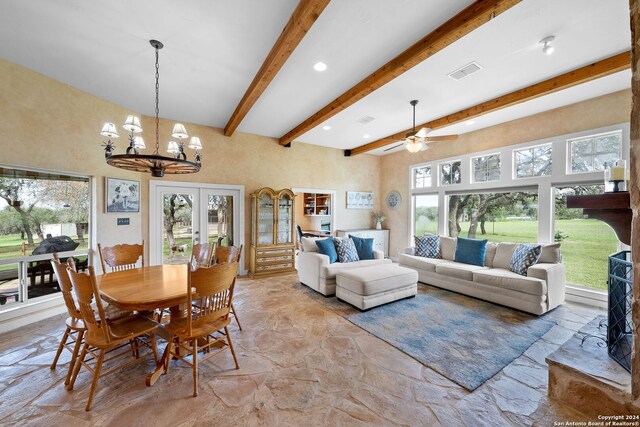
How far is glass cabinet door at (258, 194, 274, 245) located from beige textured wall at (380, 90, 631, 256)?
11.6ft

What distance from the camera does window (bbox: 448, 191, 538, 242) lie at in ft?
15.3

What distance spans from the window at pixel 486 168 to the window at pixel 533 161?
0.32 metres

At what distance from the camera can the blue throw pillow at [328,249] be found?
452cm

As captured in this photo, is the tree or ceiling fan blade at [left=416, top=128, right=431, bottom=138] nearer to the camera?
the tree

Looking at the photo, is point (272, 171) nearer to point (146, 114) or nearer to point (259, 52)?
point (146, 114)

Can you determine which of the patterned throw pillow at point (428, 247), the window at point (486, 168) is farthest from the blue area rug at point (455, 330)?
the window at point (486, 168)

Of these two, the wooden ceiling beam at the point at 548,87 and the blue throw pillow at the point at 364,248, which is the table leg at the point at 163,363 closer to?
the blue throw pillow at the point at 364,248

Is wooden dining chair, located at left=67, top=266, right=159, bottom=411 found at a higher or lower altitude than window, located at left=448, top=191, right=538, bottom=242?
lower

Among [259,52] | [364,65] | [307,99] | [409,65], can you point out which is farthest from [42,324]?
[409,65]

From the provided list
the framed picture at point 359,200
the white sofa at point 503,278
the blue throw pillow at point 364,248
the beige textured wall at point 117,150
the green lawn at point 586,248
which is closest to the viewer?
the beige textured wall at point 117,150

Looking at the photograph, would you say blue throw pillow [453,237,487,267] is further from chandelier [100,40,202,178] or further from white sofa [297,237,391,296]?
chandelier [100,40,202,178]

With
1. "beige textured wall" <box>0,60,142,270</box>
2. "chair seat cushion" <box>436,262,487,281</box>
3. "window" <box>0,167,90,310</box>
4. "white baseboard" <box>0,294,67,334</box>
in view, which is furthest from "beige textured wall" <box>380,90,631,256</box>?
"white baseboard" <box>0,294,67,334</box>

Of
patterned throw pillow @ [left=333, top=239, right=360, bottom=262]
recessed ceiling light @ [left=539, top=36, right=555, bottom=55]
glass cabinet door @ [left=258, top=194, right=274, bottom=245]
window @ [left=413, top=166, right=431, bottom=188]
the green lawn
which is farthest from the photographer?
window @ [left=413, top=166, right=431, bottom=188]

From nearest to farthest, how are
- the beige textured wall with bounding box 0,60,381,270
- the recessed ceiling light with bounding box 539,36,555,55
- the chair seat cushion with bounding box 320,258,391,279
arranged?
1. the recessed ceiling light with bounding box 539,36,555,55
2. the beige textured wall with bounding box 0,60,381,270
3. the chair seat cushion with bounding box 320,258,391,279
